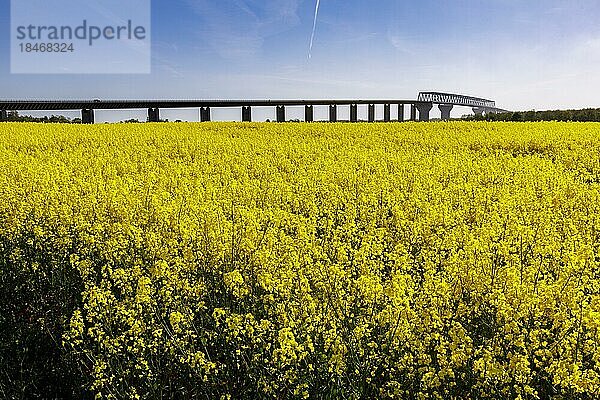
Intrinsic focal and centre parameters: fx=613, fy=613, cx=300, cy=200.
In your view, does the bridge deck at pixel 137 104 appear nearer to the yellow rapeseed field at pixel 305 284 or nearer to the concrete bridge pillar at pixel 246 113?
the concrete bridge pillar at pixel 246 113

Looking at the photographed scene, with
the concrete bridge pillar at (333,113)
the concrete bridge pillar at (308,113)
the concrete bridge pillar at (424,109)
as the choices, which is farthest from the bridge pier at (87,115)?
the concrete bridge pillar at (424,109)

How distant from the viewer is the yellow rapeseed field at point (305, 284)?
11.2ft

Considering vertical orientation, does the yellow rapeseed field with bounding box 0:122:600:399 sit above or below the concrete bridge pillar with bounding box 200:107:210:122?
below

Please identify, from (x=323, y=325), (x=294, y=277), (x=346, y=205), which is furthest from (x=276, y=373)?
(x=346, y=205)

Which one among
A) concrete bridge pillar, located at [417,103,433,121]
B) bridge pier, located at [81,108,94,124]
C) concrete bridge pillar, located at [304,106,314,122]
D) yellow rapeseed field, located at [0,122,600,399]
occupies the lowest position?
yellow rapeseed field, located at [0,122,600,399]

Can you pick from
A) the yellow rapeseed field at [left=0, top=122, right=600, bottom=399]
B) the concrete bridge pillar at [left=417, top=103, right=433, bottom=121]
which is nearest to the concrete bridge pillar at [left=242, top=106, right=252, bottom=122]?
the concrete bridge pillar at [left=417, top=103, right=433, bottom=121]

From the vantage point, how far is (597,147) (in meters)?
13.8

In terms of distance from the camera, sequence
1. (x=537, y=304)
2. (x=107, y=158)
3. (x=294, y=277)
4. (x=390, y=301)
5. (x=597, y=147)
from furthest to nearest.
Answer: (x=597, y=147)
(x=107, y=158)
(x=294, y=277)
(x=390, y=301)
(x=537, y=304)

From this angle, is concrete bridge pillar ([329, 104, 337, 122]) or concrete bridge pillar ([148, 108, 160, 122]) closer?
concrete bridge pillar ([148, 108, 160, 122])

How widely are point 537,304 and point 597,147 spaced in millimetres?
11741

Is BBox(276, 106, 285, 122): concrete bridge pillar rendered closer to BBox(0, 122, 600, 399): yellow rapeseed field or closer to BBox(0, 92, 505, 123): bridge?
BBox(0, 92, 505, 123): bridge

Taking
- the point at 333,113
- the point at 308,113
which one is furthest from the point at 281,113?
the point at 333,113

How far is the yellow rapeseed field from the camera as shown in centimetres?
340

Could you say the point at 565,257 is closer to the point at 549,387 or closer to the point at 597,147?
the point at 549,387
